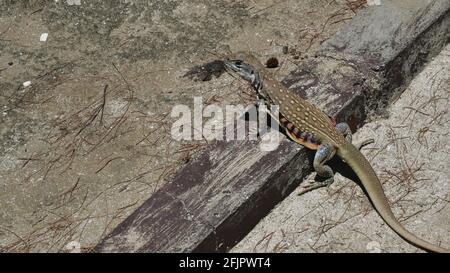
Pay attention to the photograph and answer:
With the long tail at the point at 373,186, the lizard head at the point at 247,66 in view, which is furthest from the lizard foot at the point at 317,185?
the lizard head at the point at 247,66

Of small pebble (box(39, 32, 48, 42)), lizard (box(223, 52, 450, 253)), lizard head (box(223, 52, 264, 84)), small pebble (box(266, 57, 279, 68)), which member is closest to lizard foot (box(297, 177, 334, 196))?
lizard (box(223, 52, 450, 253))

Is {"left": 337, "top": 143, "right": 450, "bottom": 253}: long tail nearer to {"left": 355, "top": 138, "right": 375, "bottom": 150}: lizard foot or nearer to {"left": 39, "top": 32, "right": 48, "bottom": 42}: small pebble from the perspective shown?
{"left": 355, "top": 138, "right": 375, "bottom": 150}: lizard foot

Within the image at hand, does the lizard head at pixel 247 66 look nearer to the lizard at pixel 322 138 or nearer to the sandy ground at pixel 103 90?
the lizard at pixel 322 138

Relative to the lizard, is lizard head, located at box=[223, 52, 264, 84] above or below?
above

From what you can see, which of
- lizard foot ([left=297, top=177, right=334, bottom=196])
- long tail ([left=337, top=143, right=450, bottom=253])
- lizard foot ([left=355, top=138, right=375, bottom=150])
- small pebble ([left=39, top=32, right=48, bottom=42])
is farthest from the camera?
small pebble ([left=39, top=32, right=48, bottom=42])
